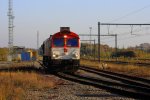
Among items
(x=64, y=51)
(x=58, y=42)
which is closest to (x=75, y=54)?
(x=64, y=51)

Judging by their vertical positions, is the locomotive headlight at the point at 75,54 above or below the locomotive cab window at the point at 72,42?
below

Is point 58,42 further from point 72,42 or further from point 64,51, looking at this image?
point 72,42

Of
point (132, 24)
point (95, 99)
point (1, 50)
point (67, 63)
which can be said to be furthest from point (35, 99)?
point (1, 50)

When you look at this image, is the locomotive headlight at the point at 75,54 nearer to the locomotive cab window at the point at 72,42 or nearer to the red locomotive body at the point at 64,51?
the red locomotive body at the point at 64,51

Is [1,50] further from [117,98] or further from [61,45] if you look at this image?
[117,98]

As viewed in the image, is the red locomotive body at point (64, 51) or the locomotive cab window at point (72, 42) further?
the locomotive cab window at point (72, 42)

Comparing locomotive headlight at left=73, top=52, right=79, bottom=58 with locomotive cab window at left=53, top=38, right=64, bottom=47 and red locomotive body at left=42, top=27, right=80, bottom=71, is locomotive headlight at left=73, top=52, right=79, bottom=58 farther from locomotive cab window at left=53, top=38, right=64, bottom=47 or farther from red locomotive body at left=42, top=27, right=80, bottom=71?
locomotive cab window at left=53, top=38, right=64, bottom=47

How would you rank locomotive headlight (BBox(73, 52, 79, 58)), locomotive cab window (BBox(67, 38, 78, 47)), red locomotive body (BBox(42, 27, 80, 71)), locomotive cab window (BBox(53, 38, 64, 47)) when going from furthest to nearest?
locomotive cab window (BBox(67, 38, 78, 47)) → locomotive cab window (BBox(53, 38, 64, 47)) → locomotive headlight (BBox(73, 52, 79, 58)) → red locomotive body (BBox(42, 27, 80, 71))

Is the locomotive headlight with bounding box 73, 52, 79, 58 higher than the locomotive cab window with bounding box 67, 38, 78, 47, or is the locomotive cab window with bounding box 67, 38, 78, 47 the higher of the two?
the locomotive cab window with bounding box 67, 38, 78, 47

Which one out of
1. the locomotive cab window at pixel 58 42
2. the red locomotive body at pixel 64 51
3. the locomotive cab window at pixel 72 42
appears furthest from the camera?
the locomotive cab window at pixel 72 42

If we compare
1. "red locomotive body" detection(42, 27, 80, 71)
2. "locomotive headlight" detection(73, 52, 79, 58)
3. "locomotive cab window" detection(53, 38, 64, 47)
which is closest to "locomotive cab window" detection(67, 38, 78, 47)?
"red locomotive body" detection(42, 27, 80, 71)

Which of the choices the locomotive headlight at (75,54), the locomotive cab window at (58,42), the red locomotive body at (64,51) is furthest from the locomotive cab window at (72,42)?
the locomotive headlight at (75,54)

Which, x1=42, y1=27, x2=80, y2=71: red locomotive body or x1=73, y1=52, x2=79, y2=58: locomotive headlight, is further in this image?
x1=73, y1=52, x2=79, y2=58: locomotive headlight

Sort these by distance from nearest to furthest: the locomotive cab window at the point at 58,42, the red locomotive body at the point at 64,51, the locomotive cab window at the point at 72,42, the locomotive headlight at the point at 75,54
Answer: the red locomotive body at the point at 64,51, the locomotive headlight at the point at 75,54, the locomotive cab window at the point at 58,42, the locomotive cab window at the point at 72,42
